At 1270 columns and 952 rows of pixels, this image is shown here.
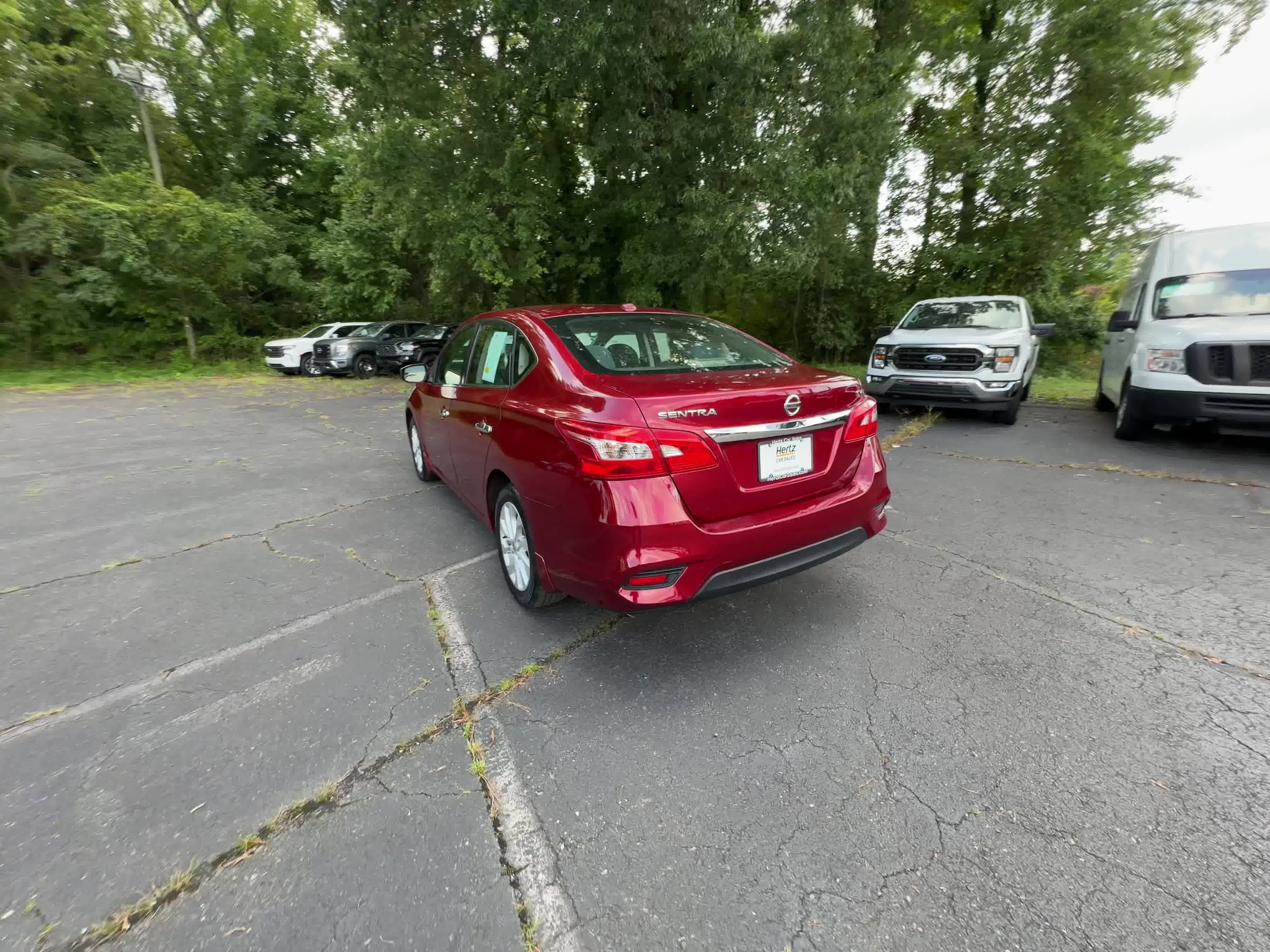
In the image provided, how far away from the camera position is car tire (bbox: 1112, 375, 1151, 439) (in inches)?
239

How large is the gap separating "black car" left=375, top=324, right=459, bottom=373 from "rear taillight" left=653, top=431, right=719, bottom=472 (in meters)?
15.2

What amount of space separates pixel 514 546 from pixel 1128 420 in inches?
266

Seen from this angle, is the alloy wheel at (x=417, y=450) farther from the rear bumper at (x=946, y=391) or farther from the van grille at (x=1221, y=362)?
the van grille at (x=1221, y=362)

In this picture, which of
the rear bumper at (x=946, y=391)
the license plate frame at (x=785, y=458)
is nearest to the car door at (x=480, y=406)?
the license plate frame at (x=785, y=458)

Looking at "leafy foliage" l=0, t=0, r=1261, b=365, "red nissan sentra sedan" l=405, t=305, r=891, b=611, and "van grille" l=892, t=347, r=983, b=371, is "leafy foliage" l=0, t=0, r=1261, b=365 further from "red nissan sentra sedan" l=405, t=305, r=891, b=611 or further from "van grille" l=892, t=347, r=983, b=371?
"red nissan sentra sedan" l=405, t=305, r=891, b=611

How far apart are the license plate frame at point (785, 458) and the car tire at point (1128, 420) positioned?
5.39 meters

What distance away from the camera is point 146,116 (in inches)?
640

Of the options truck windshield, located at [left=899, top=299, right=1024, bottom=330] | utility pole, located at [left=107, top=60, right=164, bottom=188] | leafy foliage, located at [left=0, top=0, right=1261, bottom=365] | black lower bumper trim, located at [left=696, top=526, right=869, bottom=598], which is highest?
utility pole, located at [left=107, top=60, right=164, bottom=188]

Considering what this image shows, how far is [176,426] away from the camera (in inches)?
349

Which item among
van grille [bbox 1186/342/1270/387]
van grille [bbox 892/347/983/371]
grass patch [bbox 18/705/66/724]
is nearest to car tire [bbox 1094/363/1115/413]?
van grille [bbox 892/347/983/371]

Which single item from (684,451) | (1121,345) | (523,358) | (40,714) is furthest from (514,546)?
(1121,345)

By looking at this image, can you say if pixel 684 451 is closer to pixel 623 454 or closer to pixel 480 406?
pixel 623 454

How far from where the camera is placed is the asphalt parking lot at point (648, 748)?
1.61m

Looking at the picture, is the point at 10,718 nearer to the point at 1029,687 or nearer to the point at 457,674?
the point at 457,674
